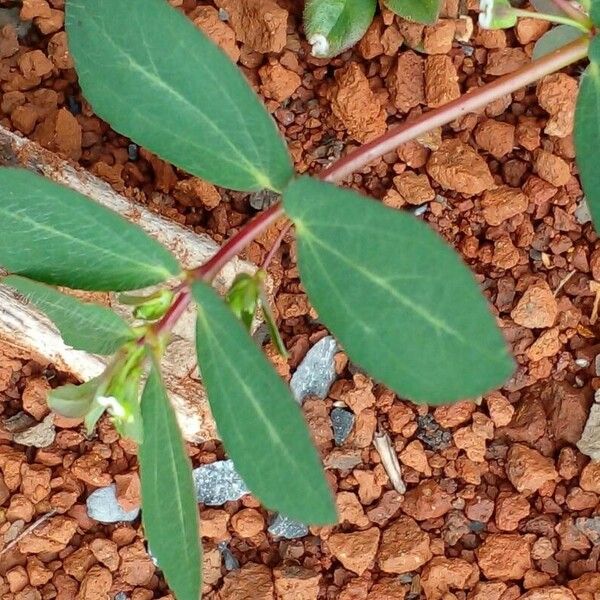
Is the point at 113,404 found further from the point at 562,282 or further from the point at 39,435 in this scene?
the point at 562,282

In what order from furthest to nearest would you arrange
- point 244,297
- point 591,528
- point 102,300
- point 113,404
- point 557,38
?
point 591,528, point 102,300, point 557,38, point 244,297, point 113,404

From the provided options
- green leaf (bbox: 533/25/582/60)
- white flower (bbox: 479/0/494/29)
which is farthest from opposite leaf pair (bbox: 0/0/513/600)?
green leaf (bbox: 533/25/582/60)

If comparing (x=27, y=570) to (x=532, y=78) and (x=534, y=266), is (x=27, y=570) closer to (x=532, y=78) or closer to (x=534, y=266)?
(x=534, y=266)

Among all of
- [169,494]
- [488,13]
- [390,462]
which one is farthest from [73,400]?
[390,462]

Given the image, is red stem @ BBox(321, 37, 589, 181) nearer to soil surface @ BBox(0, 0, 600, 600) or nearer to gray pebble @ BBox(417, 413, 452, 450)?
soil surface @ BBox(0, 0, 600, 600)

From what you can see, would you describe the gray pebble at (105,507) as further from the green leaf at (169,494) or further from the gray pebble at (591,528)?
the gray pebble at (591,528)

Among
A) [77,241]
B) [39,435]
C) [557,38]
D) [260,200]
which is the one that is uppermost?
[77,241]
